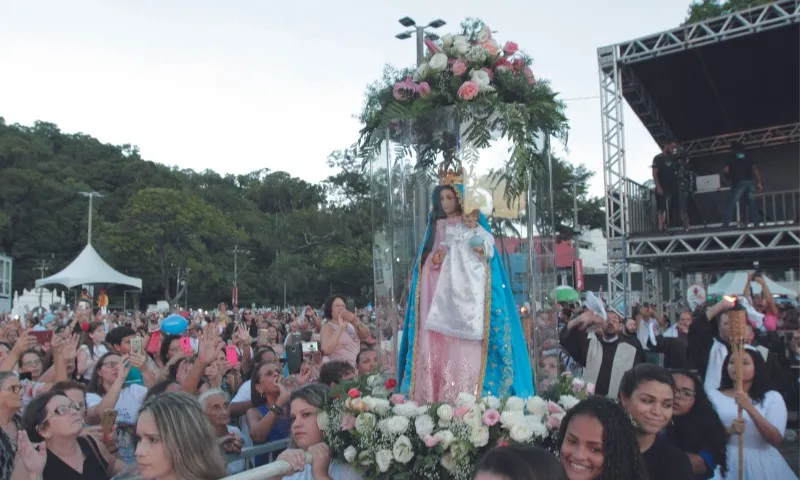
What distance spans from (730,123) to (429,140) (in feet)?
45.5

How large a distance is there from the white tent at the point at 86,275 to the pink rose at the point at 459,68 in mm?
23748

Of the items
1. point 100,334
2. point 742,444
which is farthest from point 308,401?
point 100,334

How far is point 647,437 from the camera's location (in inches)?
136

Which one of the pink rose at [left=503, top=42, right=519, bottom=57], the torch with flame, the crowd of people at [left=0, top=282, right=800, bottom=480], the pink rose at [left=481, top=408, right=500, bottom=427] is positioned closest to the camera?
the crowd of people at [left=0, top=282, right=800, bottom=480]

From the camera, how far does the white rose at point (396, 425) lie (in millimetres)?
3828

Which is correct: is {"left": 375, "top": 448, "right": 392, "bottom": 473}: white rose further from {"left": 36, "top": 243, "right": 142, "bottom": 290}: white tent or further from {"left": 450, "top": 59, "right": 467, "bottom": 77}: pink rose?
{"left": 36, "top": 243, "right": 142, "bottom": 290}: white tent

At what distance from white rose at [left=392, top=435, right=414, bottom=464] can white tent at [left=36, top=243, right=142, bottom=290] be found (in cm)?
2436

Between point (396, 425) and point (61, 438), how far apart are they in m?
1.79

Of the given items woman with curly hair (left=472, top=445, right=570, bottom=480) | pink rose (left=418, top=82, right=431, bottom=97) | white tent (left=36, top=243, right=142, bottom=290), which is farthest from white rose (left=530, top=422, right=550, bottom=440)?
white tent (left=36, top=243, right=142, bottom=290)

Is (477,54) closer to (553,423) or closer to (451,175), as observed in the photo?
(451,175)

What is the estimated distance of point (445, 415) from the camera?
150 inches

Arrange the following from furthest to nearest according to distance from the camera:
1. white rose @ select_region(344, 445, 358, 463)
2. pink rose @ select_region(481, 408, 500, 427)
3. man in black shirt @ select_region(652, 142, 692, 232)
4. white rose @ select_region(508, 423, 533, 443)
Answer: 1. man in black shirt @ select_region(652, 142, 692, 232)
2. white rose @ select_region(344, 445, 358, 463)
3. pink rose @ select_region(481, 408, 500, 427)
4. white rose @ select_region(508, 423, 533, 443)

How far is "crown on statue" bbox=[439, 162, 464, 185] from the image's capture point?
4.90 metres

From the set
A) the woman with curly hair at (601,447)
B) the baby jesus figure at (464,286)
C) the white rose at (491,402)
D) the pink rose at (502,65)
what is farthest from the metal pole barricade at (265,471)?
the pink rose at (502,65)
